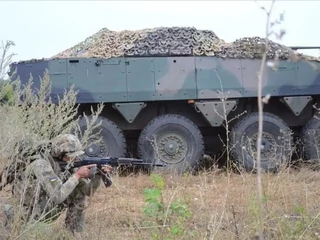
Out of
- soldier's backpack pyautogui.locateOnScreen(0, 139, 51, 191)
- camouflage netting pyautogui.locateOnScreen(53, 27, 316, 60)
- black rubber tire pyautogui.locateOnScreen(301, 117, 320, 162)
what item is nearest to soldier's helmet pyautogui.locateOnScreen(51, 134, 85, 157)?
soldier's backpack pyautogui.locateOnScreen(0, 139, 51, 191)

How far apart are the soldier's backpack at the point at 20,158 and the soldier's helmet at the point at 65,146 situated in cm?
12

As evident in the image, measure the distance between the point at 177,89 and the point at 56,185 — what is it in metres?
4.56

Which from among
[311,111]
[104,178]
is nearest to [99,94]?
[311,111]

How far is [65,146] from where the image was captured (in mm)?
4199

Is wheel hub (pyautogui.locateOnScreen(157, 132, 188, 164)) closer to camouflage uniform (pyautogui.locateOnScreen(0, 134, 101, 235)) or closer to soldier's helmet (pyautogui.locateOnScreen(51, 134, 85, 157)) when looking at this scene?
camouflage uniform (pyautogui.locateOnScreen(0, 134, 101, 235))

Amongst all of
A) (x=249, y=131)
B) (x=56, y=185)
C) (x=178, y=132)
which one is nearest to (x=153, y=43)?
(x=178, y=132)

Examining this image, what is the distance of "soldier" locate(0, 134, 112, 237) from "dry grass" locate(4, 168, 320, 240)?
0.20 meters

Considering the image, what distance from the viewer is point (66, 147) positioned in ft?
13.8

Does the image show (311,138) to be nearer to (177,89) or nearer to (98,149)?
(177,89)

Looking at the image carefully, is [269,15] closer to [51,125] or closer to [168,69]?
[51,125]

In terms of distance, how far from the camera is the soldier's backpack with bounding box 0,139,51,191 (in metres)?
3.68

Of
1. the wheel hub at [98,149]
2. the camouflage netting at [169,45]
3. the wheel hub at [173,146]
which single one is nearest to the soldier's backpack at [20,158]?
the wheel hub at [98,149]

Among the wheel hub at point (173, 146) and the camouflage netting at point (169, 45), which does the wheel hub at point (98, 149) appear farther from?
the camouflage netting at point (169, 45)

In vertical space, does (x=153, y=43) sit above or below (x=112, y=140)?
above
